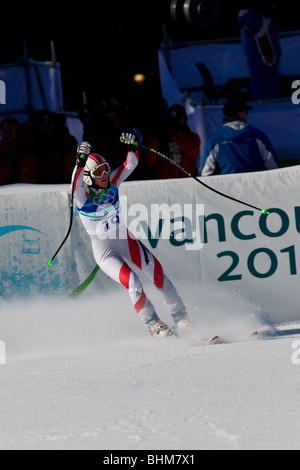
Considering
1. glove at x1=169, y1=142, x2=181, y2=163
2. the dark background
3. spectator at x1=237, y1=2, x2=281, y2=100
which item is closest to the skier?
glove at x1=169, y1=142, x2=181, y2=163

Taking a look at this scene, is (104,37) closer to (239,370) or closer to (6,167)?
(6,167)

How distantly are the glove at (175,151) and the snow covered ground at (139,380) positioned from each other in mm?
1904

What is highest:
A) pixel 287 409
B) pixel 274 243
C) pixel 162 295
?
pixel 274 243

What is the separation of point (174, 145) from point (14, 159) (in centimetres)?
167

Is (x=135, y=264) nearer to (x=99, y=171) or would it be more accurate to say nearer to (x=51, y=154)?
(x=99, y=171)

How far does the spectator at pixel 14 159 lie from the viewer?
9367 mm

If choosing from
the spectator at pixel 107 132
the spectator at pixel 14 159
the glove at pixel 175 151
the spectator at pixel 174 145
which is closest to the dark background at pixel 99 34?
the spectator at pixel 174 145

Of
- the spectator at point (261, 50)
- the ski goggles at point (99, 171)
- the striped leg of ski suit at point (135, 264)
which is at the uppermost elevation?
the spectator at point (261, 50)

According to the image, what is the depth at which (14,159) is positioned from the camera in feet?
30.9

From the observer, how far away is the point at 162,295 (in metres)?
7.85

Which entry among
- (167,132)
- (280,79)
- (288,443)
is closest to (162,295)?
(167,132)

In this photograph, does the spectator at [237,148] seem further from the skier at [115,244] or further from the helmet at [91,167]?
the helmet at [91,167]

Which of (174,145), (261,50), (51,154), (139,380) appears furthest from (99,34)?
(139,380)
